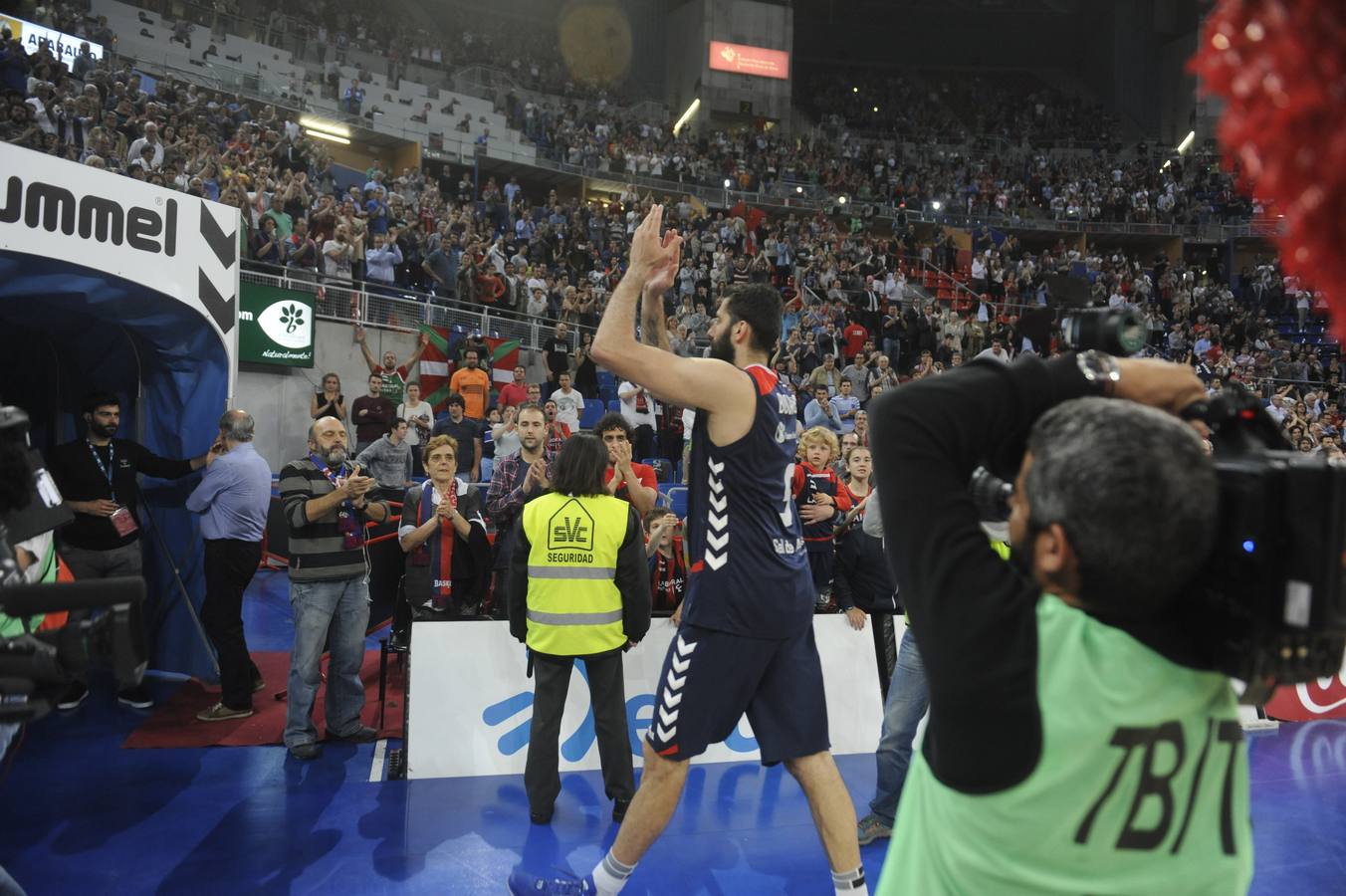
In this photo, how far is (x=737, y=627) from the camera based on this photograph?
317cm

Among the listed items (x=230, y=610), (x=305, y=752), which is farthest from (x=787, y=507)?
(x=230, y=610)

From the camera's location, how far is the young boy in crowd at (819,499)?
21.7 ft

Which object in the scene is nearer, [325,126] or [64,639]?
[64,639]

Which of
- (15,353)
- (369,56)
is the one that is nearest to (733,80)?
(369,56)

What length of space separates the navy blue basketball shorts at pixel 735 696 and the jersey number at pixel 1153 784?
2089mm

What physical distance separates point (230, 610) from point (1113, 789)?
588 cm

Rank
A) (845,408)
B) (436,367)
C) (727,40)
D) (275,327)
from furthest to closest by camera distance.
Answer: (727,40), (436,367), (845,408), (275,327)

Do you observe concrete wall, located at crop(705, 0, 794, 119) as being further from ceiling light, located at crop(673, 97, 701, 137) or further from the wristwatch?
the wristwatch

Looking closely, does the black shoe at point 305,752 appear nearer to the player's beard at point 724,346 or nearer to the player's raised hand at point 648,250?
the player's beard at point 724,346

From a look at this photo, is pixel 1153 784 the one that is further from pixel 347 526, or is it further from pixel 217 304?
pixel 217 304

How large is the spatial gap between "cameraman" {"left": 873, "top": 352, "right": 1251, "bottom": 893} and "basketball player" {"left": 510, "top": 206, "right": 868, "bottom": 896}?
189cm

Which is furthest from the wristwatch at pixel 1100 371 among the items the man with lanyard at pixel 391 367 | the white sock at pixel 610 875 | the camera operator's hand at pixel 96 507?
the man with lanyard at pixel 391 367

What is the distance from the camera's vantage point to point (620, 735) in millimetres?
4637

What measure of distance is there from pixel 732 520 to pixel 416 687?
2.78 metres
